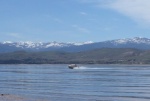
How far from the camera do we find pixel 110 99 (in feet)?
197

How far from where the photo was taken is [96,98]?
61.4 m

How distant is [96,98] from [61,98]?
17.0 ft

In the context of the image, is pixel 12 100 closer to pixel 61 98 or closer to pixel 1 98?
pixel 1 98

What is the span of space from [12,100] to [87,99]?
10634 millimetres

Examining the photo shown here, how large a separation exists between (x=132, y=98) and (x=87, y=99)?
707 centimetres

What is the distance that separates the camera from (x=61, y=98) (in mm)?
61031

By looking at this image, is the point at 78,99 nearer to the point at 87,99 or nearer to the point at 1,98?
the point at 87,99

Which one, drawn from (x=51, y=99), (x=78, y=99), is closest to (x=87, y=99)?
(x=78, y=99)

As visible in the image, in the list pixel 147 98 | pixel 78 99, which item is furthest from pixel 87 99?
pixel 147 98

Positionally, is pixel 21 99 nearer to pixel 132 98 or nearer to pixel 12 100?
pixel 12 100

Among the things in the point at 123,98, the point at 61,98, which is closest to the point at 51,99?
the point at 61,98

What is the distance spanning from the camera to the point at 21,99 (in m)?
60.2

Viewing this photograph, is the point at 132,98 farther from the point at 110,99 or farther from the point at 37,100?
the point at 37,100

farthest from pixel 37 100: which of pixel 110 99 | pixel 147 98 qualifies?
pixel 147 98
